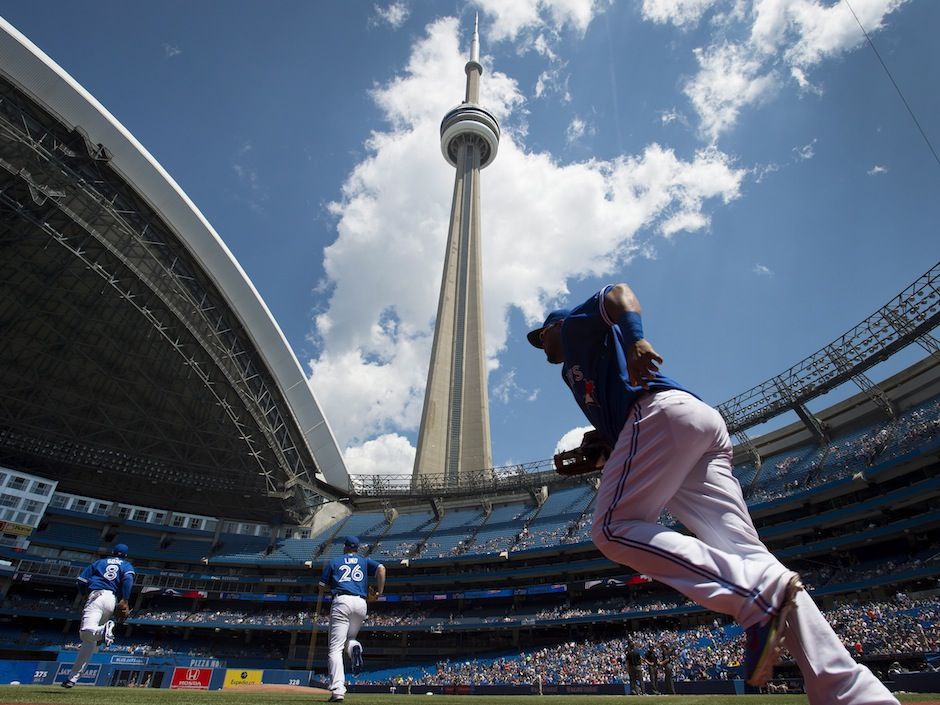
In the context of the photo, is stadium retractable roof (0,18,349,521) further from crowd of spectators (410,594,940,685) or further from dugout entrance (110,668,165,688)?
crowd of spectators (410,594,940,685)

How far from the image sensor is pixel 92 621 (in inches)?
326

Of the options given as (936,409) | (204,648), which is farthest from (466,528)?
(936,409)

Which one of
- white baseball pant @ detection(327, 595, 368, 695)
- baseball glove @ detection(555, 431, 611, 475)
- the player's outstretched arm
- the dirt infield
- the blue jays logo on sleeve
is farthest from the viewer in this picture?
the dirt infield

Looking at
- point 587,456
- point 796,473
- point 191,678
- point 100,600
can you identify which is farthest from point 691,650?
point 587,456

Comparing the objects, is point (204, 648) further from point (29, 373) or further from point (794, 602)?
point (794, 602)

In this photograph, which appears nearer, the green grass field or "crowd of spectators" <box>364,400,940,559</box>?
the green grass field

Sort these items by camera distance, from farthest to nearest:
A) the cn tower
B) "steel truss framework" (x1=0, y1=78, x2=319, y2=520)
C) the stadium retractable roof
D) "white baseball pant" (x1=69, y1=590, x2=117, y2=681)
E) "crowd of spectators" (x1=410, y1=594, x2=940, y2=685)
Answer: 1. the cn tower
2. "steel truss framework" (x1=0, y1=78, x2=319, y2=520)
3. the stadium retractable roof
4. "crowd of spectators" (x1=410, y1=594, x2=940, y2=685)
5. "white baseball pant" (x1=69, y1=590, x2=117, y2=681)

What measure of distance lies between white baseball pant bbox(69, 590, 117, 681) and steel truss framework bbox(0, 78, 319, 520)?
2254cm

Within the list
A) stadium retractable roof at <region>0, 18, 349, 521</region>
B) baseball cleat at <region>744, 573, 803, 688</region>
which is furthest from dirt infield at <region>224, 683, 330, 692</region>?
stadium retractable roof at <region>0, 18, 349, 521</region>

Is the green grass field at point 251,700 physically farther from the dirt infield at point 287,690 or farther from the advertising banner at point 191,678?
the advertising banner at point 191,678

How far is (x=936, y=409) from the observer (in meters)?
28.4

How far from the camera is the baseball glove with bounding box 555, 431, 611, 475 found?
3461 millimetres

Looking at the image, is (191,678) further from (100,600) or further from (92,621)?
(92,621)

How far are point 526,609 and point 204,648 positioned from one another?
23.8 m
